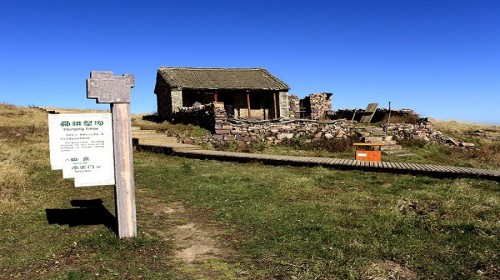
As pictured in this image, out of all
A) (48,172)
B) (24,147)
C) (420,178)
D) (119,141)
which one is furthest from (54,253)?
(24,147)

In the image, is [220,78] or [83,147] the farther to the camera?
[220,78]

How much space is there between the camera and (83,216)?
251 inches

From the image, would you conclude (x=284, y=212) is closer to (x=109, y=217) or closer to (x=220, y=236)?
(x=220, y=236)

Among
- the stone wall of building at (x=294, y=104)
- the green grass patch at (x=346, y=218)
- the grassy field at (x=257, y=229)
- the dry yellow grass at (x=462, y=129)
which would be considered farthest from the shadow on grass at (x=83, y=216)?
the stone wall of building at (x=294, y=104)

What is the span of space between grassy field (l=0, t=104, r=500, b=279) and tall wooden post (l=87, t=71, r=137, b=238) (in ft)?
0.99

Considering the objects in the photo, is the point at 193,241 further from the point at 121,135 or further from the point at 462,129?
the point at 462,129

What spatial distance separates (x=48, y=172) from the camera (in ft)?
33.6

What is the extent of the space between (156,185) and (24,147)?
28.0 feet

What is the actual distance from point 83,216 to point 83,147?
177cm

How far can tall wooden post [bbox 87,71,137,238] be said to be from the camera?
5070 millimetres

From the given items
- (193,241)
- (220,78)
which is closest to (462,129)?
(220,78)

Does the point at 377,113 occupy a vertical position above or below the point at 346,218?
above

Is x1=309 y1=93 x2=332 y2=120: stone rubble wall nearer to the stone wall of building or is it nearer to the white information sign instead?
the stone wall of building

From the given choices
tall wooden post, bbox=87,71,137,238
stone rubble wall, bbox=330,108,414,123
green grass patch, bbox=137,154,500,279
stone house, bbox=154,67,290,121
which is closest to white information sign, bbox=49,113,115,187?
tall wooden post, bbox=87,71,137,238
